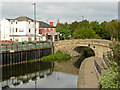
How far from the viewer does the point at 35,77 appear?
2533cm

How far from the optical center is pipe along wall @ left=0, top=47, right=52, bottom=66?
29522 millimetres

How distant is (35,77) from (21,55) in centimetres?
905

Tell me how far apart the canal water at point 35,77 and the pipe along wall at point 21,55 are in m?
1.17

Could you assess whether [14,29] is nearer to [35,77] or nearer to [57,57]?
[57,57]

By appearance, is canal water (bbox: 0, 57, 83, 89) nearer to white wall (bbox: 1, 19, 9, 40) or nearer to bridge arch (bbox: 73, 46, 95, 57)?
bridge arch (bbox: 73, 46, 95, 57)

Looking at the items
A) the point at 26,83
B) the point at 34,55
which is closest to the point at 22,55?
the point at 34,55

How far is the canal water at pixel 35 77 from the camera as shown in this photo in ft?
69.3

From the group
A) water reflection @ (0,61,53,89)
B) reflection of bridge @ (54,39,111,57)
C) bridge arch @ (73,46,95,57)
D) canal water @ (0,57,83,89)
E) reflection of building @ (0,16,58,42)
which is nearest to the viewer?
canal water @ (0,57,83,89)

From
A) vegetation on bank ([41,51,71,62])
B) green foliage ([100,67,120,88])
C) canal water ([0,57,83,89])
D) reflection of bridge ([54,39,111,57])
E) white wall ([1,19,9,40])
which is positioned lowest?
canal water ([0,57,83,89])

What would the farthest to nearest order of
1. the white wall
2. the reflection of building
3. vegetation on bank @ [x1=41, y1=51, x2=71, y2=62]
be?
1. the white wall
2. the reflection of building
3. vegetation on bank @ [x1=41, y1=51, x2=71, y2=62]

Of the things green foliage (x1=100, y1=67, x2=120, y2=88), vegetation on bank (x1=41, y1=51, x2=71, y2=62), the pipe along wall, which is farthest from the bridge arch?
green foliage (x1=100, y1=67, x2=120, y2=88)

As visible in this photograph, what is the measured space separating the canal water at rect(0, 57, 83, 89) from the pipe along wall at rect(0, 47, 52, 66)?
1.17m

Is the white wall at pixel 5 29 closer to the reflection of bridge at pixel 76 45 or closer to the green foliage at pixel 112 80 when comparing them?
the reflection of bridge at pixel 76 45

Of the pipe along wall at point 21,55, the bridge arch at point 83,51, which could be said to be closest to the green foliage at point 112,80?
the pipe along wall at point 21,55
